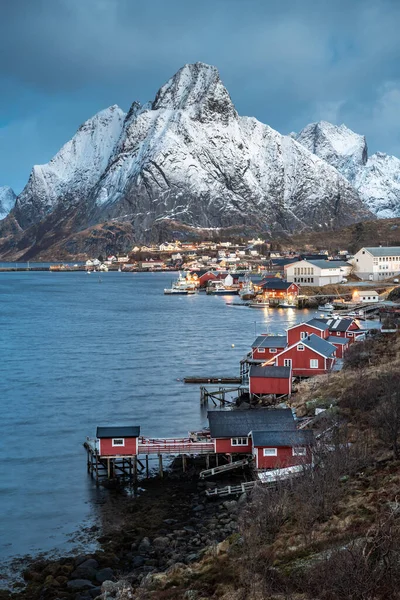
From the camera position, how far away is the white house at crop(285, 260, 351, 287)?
89.9 metres

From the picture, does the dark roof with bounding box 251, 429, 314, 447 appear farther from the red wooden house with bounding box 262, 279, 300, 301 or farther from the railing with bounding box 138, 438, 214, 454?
the red wooden house with bounding box 262, 279, 300, 301

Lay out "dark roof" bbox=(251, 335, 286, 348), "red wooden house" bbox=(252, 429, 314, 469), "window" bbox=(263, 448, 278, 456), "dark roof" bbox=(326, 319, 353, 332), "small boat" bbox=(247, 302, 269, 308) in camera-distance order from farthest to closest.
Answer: "small boat" bbox=(247, 302, 269, 308)
"dark roof" bbox=(326, 319, 353, 332)
"dark roof" bbox=(251, 335, 286, 348)
"window" bbox=(263, 448, 278, 456)
"red wooden house" bbox=(252, 429, 314, 469)

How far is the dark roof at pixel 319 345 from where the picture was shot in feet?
111

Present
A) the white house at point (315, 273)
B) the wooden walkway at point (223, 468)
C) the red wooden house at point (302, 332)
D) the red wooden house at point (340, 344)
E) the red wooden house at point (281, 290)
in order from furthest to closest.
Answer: the white house at point (315, 273) < the red wooden house at point (281, 290) < the red wooden house at point (302, 332) < the red wooden house at point (340, 344) < the wooden walkway at point (223, 468)

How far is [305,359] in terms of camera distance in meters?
33.8

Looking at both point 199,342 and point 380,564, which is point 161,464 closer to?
point 380,564

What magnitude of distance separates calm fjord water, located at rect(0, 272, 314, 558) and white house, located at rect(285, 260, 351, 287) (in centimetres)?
1549

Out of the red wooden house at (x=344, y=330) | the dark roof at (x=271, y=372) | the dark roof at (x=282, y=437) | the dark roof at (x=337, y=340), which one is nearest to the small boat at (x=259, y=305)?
the red wooden house at (x=344, y=330)

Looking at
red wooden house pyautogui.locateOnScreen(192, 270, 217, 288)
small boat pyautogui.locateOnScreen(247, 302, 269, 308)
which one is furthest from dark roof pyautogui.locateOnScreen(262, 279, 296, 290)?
red wooden house pyautogui.locateOnScreen(192, 270, 217, 288)

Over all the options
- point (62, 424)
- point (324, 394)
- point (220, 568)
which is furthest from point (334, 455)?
point (62, 424)

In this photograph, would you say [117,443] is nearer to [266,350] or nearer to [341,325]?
[266,350]

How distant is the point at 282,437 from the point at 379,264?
77792 mm

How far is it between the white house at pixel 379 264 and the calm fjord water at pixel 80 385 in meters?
24.9

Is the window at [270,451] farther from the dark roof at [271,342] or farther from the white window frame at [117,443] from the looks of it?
the dark roof at [271,342]
